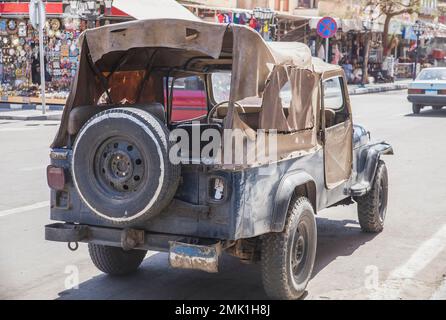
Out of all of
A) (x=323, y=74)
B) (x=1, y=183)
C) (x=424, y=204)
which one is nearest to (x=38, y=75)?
(x=1, y=183)

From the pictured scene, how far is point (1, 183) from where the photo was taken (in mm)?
9594

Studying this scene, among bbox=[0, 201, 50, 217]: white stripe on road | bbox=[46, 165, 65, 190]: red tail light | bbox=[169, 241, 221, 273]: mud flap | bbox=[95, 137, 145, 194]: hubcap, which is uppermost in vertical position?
bbox=[95, 137, 145, 194]: hubcap

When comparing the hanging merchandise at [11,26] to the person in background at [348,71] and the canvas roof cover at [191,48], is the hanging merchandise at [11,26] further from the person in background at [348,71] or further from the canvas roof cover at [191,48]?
the canvas roof cover at [191,48]

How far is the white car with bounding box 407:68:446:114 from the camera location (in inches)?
814

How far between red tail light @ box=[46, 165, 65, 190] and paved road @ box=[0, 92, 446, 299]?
2.78ft

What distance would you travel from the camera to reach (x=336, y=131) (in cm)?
Result: 605

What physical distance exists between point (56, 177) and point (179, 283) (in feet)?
4.28

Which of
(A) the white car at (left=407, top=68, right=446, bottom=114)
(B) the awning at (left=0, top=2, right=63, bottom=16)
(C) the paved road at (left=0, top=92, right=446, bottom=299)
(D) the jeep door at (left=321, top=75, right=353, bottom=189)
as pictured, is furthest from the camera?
(B) the awning at (left=0, top=2, right=63, bottom=16)

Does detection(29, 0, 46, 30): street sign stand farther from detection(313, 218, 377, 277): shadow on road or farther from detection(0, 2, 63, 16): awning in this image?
detection(313, 218, 377, 277): shadow on road

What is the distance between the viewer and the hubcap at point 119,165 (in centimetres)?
449

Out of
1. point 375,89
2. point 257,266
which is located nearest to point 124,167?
point 257,266

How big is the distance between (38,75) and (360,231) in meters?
18.7

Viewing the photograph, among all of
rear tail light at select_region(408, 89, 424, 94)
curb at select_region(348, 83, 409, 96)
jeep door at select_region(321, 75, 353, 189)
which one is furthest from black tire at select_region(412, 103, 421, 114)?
jeep door at select_region(321, 75, 353, 189)

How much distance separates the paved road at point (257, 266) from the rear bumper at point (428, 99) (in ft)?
36.6
